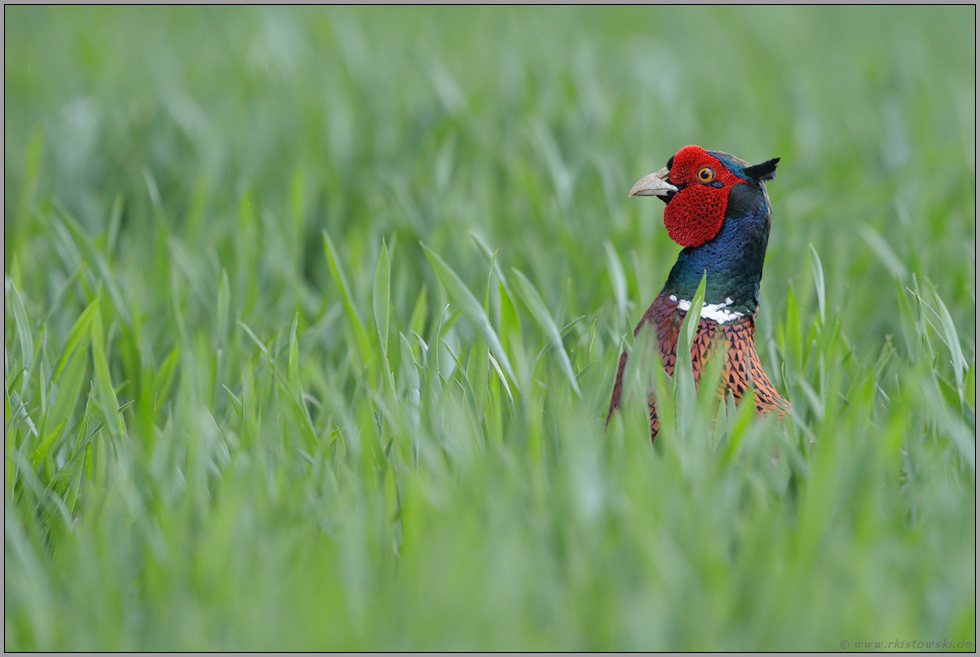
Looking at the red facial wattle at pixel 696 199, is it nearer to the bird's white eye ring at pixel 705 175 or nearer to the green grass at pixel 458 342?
the bird's white eye ring at pixel 705 175

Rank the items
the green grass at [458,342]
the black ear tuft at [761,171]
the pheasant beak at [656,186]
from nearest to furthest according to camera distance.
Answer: the green grass at [458,342], the black ear tuft at [761,171], the pheasant beak at [656,186]

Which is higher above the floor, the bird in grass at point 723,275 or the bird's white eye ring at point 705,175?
the bird's white eye ring at point 705,175

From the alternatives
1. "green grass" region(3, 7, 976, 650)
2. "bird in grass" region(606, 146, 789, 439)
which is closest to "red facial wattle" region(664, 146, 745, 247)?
"bird in grass" region(606, 146, 789, 439)

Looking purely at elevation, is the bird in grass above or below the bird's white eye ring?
below

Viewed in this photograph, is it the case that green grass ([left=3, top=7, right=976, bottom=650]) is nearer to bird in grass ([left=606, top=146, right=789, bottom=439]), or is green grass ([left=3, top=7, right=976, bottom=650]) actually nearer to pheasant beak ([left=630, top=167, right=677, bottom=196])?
bird in grass ([left=606, top=146, right=789, bottom=439])

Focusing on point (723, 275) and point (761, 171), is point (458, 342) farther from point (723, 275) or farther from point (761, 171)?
point (761, 171)

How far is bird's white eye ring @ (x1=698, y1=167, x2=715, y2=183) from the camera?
1847 mm

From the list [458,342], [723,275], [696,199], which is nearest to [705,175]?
[696,199]

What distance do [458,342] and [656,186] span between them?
690 mm

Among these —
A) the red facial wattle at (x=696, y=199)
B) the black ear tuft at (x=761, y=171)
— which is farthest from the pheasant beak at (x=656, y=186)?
the black ear tuft at (x=761, y=171)

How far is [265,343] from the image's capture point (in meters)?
A: 2.38

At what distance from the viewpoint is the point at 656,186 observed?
1.92 m

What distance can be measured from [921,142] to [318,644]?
10.8 ft

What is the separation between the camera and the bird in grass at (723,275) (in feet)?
5.91
